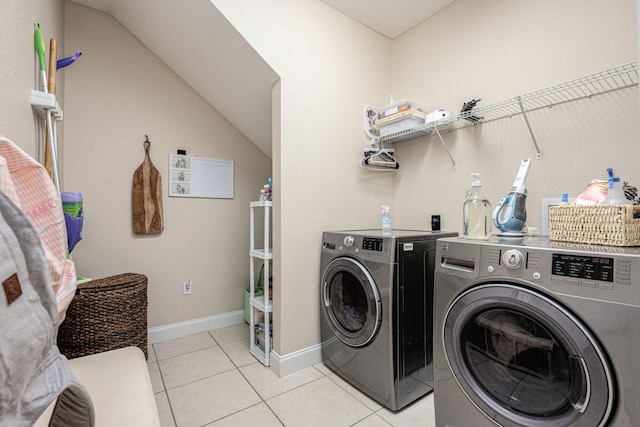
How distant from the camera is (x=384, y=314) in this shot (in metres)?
1.49

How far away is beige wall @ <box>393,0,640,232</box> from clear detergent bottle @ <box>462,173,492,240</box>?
48 cm

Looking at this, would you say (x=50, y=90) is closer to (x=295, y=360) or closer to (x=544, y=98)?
(x=295, y=360)

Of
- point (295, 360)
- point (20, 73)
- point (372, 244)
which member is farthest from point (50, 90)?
point (295, 360)

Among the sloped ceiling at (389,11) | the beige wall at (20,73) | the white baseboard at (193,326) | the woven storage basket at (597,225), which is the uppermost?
the sloped ceiling at (389,11)

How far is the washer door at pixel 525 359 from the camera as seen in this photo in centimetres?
83

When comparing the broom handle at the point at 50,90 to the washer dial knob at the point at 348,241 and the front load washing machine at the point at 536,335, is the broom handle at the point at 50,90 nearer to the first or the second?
the washer dial knob at the point at 348,241

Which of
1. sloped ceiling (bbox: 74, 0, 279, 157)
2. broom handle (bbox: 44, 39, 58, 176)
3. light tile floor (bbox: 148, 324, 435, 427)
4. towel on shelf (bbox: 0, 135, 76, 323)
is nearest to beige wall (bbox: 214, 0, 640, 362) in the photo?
sloped ceiling (bbox: 74, 0, 279, 157)

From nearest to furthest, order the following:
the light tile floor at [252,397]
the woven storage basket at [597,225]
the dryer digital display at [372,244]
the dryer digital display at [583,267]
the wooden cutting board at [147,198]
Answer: the dryer digital display at [583,267], the woven storage basket at [597,225], the light tile floor at [252,397], the dryer digital display at [372,244], the wooden cutting board at [147,198]

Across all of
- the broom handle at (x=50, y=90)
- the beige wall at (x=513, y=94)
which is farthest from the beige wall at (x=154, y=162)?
the beige wall at (x=513, y=94)

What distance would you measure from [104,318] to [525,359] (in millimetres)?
2105

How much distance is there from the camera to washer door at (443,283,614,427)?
0.83 m

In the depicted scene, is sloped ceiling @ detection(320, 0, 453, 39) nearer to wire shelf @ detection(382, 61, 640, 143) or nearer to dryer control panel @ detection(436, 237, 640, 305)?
wire shelf @ detection(382, 61, 640, 143)

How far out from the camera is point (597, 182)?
3.87 feet

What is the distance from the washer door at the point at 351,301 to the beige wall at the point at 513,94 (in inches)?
32.9
